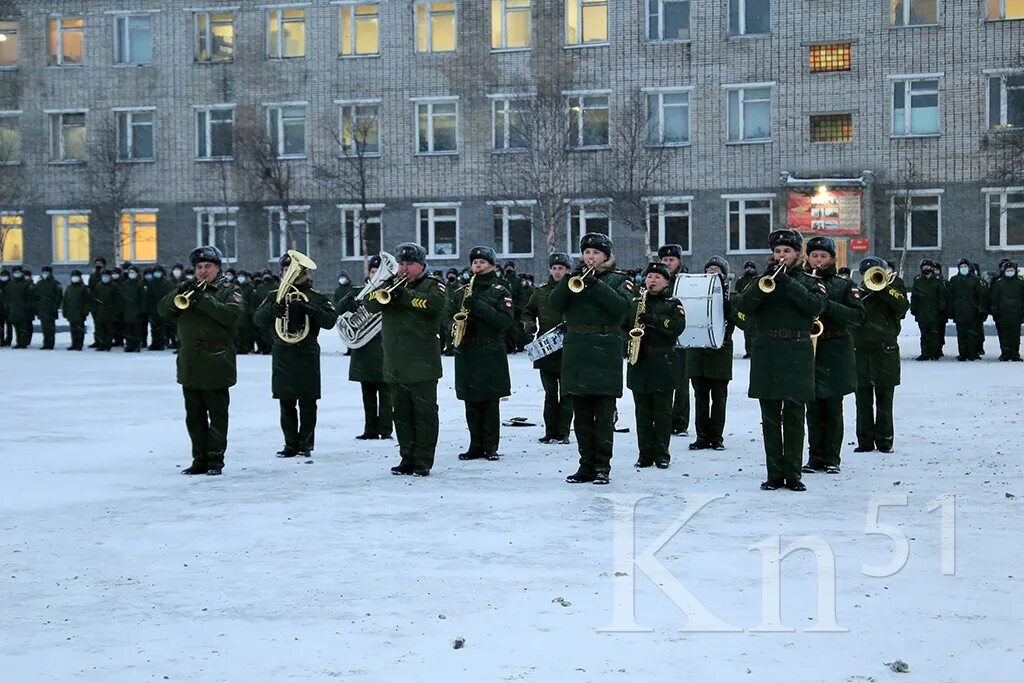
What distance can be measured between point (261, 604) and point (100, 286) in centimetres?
2701

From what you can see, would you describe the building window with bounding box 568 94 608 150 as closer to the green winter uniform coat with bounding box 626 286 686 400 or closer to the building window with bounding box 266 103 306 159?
the building window with bounding box 266 103 306 159

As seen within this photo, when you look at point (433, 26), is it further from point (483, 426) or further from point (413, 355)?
point (413, 355)

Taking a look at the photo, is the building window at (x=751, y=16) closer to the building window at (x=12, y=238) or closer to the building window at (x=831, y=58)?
the building window at (x=831, y=58)

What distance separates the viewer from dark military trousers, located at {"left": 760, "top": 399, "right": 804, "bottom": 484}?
11.6 metres

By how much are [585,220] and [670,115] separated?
3.92 metres

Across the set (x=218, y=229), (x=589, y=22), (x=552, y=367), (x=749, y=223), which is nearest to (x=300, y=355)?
(x=552, y=367)

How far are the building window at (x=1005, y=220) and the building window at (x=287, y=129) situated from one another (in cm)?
2039

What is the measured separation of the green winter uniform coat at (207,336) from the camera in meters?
12.8

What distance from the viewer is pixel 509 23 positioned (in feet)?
148

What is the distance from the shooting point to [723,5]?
43281 mm

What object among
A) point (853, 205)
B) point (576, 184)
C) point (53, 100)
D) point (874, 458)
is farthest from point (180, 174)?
point (874, 458)

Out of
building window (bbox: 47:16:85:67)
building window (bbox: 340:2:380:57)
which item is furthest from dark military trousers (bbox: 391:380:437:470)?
building window (bbox: 47:16:85:67)

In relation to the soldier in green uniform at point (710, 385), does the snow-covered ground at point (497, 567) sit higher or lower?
lower

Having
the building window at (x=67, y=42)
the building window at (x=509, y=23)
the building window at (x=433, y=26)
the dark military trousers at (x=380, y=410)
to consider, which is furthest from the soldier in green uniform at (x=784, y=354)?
the building window at (x=67, y=42)
